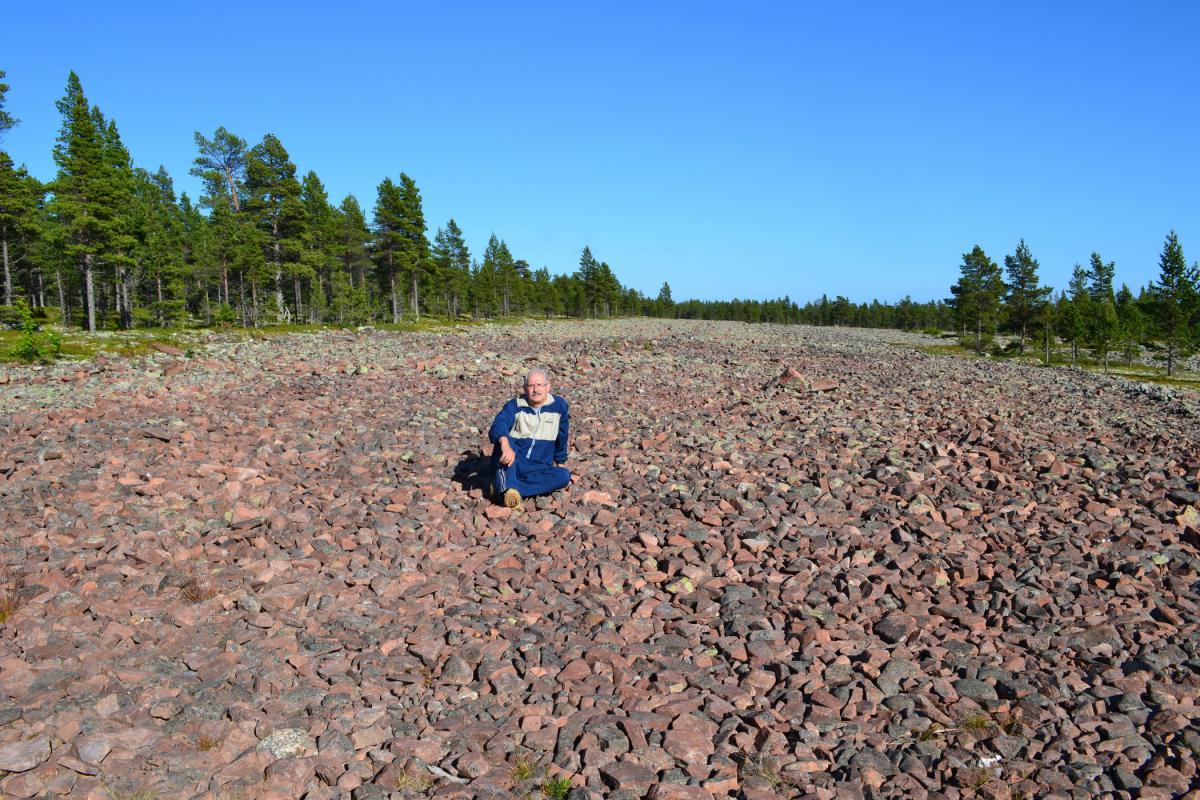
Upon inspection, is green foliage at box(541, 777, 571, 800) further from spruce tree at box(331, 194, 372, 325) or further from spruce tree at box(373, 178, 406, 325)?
spruce tree at box(373, 178, 406, 325)

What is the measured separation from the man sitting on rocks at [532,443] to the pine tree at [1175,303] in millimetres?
57397

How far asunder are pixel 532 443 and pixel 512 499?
91cm

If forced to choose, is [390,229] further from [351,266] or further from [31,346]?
[31,346]

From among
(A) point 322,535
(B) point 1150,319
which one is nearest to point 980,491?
(A) point 322,535

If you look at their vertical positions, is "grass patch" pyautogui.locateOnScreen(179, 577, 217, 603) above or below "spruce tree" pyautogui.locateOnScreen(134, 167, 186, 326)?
below

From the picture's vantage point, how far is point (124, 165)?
5512 cm

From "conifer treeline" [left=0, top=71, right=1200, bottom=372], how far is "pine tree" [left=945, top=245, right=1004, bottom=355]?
173mm

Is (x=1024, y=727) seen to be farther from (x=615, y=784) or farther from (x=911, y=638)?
(x=615, y=784)

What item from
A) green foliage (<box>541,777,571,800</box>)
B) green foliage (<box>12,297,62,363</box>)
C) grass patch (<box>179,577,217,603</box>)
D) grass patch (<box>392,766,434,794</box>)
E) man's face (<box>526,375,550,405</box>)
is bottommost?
green foliage (<box>541,777,571,800</box>)

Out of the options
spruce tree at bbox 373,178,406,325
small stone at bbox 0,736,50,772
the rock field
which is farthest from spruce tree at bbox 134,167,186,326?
small stone at bbox 0,736,50,772

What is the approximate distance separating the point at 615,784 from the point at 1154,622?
595 centimetres

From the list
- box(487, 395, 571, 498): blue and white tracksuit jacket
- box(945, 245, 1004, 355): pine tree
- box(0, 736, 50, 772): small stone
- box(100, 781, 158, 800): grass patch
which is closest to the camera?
box(100, 781, 158, 800): grass patch

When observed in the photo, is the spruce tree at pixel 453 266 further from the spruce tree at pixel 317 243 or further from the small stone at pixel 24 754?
the small stone at pixel 24 754

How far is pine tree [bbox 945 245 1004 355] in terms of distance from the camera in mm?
83438
